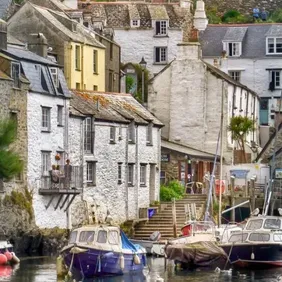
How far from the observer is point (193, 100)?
4870 inches

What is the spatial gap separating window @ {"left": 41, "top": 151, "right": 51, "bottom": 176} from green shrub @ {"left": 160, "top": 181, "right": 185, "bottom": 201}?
15973 mm

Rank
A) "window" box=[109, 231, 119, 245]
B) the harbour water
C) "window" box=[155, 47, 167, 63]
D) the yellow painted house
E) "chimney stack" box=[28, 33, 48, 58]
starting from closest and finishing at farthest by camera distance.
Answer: the harbour water → "window" box=[109, 231, 119, 245] → "chimney stack" box=[28, 33, 48, 58] → the yellow painted house → "window" box=[155, 47, 167, 63]

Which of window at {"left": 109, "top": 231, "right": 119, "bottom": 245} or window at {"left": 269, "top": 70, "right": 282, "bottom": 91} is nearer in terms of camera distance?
window at {"left": 109, "top": 231, "right": 119, "bottom": 245}

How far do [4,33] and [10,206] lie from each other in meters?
11.1

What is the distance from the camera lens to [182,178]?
116375mm

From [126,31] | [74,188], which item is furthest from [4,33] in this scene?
[126,31]

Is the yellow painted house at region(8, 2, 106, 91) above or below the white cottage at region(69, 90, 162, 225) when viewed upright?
above

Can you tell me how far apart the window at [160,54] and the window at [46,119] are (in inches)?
1582

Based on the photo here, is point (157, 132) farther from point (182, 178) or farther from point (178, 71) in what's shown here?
point (178, 71)

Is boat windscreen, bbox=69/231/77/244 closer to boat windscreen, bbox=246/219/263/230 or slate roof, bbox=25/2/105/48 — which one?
boat windscreen, bbox=246/219/263/230

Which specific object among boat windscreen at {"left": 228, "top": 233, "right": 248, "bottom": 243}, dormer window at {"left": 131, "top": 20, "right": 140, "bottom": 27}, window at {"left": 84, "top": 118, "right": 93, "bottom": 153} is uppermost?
dormer window at {"left": 131, "top": 20, "right": 140, "bottom": 27}

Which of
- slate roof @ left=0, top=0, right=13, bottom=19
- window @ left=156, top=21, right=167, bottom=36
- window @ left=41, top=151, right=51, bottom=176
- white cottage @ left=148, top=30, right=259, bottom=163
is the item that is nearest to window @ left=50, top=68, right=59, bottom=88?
window @ left=41, top=151, right=51, bottom=176

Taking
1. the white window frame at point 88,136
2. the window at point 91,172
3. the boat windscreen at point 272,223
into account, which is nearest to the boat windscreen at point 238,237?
the boat windscreen at point 272,223

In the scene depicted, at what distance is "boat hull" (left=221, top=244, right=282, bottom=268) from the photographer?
8806 cm
